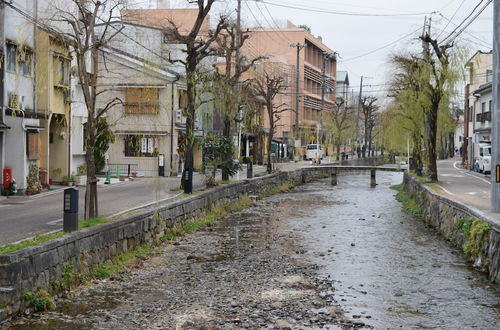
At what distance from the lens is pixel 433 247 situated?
65.8 feet

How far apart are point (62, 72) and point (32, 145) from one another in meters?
4.87

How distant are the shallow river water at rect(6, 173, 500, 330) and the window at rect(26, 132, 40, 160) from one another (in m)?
7.91

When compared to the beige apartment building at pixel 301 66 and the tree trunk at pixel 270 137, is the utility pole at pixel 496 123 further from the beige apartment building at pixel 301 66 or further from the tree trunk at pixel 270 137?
the beige apartment building at pixel 301 66

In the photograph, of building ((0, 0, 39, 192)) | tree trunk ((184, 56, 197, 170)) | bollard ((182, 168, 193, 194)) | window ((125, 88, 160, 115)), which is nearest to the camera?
window ((125, 88, 160, 115))

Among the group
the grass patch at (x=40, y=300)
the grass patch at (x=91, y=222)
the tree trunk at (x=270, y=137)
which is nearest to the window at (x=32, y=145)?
the grass patch at (x=91, y=222)

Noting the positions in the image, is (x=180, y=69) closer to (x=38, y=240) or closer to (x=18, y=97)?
(x=18, y=97)

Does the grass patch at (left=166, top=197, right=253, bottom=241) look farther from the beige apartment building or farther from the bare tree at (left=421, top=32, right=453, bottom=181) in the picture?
the beige apartment building

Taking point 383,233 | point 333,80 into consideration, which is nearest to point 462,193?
point 383,233

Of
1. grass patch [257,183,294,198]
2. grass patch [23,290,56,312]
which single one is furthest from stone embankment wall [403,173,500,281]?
grass patch [257,183,294,198]

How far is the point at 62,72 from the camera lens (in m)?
27.7

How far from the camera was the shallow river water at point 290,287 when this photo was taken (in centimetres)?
1138

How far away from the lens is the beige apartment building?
254ft

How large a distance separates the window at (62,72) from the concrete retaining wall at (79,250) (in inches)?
336

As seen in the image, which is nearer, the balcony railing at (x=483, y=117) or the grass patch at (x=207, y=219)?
the grass patch at (x=207, y=219)
